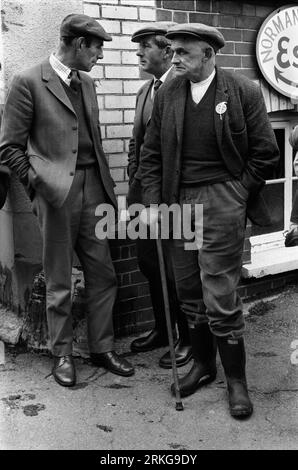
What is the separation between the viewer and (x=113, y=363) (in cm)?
425

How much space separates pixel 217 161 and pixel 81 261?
114 cm

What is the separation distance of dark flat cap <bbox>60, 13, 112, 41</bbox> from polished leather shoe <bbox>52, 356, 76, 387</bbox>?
6.39 ft

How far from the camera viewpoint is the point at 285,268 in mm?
5652

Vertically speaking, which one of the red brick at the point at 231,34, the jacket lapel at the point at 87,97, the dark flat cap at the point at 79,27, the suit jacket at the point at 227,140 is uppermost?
the red brick at the point at 231,34

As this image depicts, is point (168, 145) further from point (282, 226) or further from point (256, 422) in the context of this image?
point (282, 226)

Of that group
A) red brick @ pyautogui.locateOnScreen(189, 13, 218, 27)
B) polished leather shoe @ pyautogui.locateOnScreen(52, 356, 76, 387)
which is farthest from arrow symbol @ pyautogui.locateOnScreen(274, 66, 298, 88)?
polished leather shoe @ pyautogui.locateOnScreen(52, 356, 76, 387)

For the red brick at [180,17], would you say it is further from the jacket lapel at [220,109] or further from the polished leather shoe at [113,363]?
the polished leather shoe at [113,363]

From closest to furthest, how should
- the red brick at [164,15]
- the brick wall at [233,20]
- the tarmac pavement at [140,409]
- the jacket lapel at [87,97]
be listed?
the tarmac pavement at [140,409], the jacket lapel at [87,97], the red brick at [164,15], the brick wall at [233,20]

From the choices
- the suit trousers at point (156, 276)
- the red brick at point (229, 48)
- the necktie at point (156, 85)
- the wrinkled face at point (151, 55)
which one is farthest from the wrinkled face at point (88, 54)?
the red brick at point (229, 48)

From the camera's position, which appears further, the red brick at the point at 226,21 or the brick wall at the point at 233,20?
the red brick at the point at 226,21

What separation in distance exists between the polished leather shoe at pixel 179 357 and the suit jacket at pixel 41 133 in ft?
4.07

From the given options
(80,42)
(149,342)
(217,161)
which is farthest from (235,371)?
(80,42)

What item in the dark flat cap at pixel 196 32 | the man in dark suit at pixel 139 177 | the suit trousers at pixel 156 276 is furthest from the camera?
the suit trousers at pixel 156 276

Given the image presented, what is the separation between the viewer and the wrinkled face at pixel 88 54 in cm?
401
